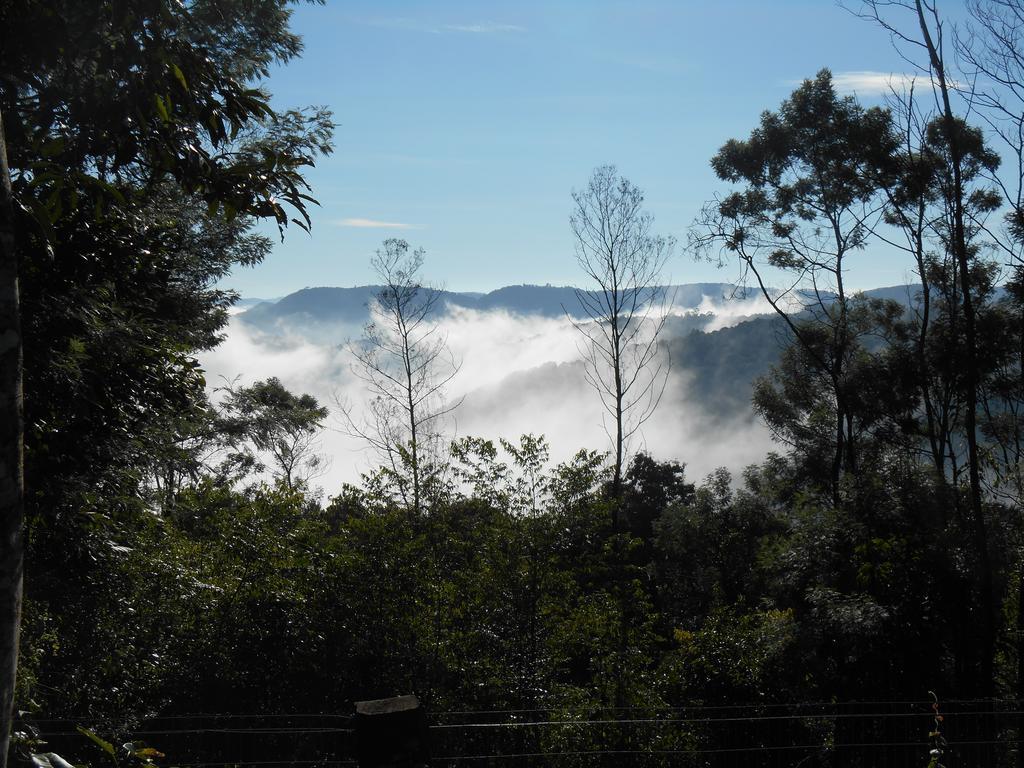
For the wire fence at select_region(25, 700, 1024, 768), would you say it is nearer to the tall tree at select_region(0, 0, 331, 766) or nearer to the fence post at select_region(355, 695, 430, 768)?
the fence post at select_region(355, 695, 430, 768)

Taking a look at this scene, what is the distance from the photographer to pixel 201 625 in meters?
8.54

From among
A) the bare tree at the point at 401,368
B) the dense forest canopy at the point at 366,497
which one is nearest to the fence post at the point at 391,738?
the dense forest canopy at the point at 366,497

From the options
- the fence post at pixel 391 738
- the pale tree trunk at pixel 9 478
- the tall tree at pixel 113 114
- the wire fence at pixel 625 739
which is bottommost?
the wire fence at pixel 625 739

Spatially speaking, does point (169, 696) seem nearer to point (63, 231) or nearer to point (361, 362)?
point (63, 231)

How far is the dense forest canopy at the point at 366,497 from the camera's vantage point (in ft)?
13.5

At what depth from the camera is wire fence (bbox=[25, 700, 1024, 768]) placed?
6098 mm

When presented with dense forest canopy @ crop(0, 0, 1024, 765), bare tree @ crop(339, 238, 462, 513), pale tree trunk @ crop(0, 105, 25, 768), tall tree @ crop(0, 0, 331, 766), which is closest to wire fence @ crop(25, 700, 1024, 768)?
dense forest canopy @ crop(0, 0, 1024, 765)

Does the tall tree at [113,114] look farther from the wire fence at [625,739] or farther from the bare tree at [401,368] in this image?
the bare tree at [401,368]

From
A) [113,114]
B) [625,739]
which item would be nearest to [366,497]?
[625,739]

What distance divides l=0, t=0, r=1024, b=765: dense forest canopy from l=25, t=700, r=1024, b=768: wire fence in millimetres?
181

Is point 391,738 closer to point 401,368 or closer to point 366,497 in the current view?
point 366,497

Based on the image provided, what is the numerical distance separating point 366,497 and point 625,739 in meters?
4.10

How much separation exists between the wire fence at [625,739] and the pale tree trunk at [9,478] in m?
3.80

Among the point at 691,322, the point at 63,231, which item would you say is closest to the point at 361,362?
the point at 63,231
